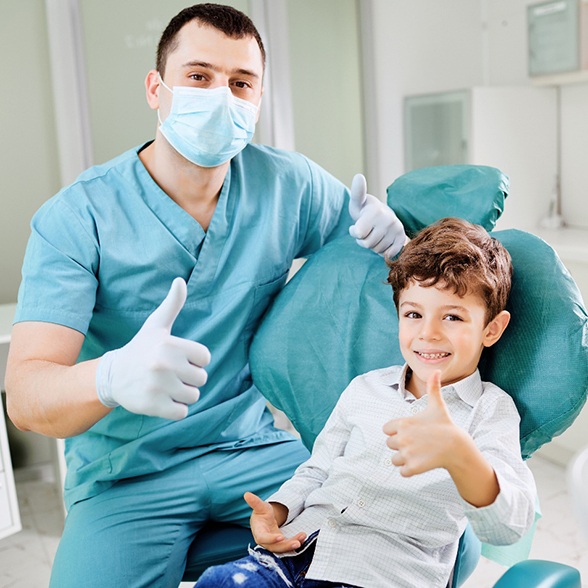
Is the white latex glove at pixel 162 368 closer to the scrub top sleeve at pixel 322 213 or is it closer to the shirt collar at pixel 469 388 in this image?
the shirt collar at pixel 469 388

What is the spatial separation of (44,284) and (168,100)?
459mm

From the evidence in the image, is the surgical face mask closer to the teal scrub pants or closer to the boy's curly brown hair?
the boy's curly brown hair

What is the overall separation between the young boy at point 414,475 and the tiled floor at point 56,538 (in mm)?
1063

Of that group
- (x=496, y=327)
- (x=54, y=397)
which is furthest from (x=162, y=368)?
(x=496, y=327)

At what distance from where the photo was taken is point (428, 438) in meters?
0.90

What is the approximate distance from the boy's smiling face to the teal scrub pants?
0.50 m

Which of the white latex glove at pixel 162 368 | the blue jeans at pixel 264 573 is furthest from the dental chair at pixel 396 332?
the white latex glove at pixel 162 368

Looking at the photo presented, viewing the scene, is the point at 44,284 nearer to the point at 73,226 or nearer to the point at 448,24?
the point at 73,226

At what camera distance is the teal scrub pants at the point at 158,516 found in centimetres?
132

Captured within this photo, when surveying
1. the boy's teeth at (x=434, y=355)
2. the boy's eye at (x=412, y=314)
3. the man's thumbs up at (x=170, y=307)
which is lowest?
the boy's teeth at (x=434, y=355)

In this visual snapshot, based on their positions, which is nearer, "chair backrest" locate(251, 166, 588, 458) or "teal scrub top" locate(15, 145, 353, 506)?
"chair backrest" locate(251, 166, 588, 458)

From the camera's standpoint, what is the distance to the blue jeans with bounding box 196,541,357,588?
3.57ft

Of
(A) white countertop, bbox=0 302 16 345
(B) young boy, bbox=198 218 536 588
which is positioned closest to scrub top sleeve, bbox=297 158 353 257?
(B) young boy, bbox=198 218 536 588

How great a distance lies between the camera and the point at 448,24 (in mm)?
3395
